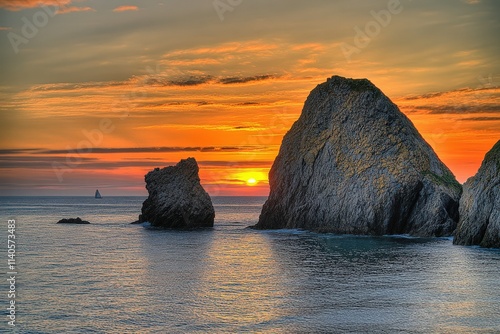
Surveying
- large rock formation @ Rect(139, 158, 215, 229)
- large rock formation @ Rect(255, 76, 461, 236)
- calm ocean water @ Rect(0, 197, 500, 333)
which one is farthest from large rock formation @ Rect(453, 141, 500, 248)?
large rock formation @ Rect(139, 158, 215, 229)

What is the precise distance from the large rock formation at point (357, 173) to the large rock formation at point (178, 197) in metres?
12.4

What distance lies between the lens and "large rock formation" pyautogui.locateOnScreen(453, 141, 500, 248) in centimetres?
6156

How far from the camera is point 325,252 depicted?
62031 millimetres

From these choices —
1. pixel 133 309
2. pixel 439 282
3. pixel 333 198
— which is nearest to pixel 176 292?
pixel 133 309

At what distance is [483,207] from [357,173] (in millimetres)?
25315

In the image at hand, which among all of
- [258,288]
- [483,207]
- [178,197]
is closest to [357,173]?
[483,207]

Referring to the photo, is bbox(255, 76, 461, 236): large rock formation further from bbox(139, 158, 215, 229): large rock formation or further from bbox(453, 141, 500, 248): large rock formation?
bbox(139, 158, 215, 229): large rock formation

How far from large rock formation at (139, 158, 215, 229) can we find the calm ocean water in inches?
1207

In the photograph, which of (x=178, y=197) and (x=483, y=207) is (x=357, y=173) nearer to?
(x=483, y=207)

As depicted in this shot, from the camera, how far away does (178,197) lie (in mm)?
101438

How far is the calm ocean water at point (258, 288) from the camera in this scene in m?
29.5

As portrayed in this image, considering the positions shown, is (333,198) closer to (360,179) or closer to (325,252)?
(360,179)

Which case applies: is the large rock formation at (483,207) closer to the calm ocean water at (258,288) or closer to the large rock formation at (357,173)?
the calm ocean water at (258,288)

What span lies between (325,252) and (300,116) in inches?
1650
